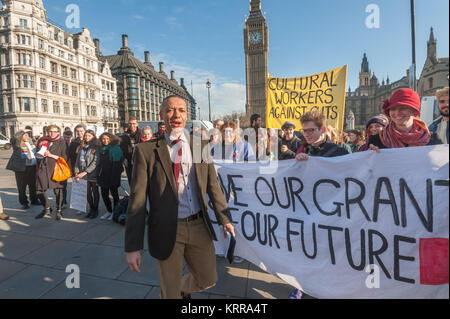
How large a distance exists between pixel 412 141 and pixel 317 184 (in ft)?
3.03

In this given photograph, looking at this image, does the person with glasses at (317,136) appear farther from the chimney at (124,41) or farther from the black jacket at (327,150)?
the chimney at (124,41)

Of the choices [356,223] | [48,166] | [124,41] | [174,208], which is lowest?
[356,223]

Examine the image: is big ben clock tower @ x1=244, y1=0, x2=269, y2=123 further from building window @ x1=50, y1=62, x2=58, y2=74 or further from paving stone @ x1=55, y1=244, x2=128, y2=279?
paving stone @ x1=55, y1=244, x2=128, y2=279

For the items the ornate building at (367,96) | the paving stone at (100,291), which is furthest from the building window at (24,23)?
the ornate building at (367,96)

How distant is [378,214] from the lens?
2.17m

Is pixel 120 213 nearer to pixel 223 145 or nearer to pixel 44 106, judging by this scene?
pixel 223 145

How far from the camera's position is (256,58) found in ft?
248

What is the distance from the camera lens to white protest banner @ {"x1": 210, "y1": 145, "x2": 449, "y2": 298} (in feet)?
6.40

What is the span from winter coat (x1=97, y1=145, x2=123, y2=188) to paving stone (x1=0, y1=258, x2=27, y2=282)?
1997mm

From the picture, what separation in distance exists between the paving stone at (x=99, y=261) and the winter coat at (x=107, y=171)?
5.02 feet

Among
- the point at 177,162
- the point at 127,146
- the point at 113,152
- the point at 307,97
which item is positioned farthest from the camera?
the point at 127,146

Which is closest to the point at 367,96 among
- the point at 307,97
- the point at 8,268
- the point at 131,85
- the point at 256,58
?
the point at 256,58

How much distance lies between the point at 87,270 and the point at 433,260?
11.7ft
